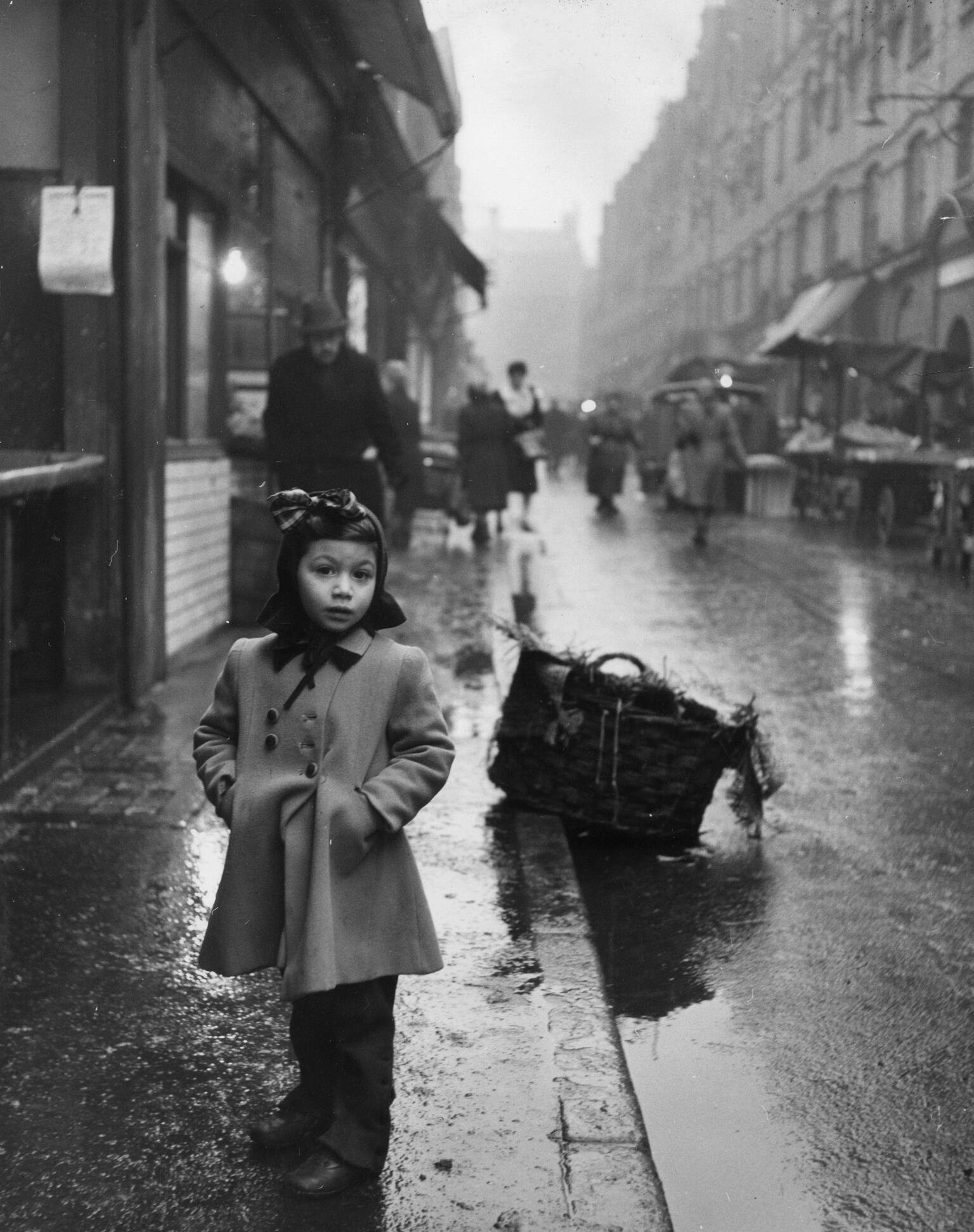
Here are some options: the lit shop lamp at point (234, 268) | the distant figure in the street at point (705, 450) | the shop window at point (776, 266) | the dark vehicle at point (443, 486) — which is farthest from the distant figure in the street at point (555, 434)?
the lit shop lamp at point (234, 268)

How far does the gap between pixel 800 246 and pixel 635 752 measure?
36.4 metres

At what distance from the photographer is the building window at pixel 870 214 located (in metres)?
33.3

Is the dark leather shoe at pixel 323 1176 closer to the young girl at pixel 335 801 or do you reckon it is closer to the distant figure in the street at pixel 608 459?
the young girl at pixel 335 801

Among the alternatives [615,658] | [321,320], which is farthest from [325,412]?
[615,658]

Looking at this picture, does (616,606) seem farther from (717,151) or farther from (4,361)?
(717,151)

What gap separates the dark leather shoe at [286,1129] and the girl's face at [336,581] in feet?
3.03

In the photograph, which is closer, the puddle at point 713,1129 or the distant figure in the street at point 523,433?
the puddle at point 713,1129

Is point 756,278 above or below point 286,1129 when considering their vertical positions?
above

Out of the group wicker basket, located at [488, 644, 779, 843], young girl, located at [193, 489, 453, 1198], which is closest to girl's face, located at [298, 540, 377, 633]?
young girl, located at [193, 489, 453, 1198]

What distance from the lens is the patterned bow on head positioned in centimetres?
306

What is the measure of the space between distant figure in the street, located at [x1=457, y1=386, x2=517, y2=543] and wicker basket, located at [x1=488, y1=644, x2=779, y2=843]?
470 inches

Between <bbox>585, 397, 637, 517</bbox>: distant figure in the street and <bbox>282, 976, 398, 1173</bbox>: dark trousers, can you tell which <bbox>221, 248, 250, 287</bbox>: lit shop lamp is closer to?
<bbox>282, 976, 398, 1173</bbox>: dark trousers

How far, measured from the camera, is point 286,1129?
3207 mm

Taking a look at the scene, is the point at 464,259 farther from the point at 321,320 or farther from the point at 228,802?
the point at 228,802
